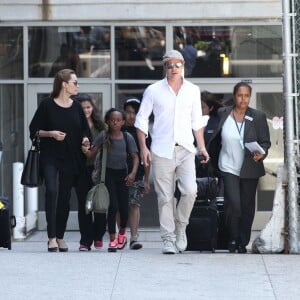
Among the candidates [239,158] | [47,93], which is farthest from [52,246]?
[47,93]

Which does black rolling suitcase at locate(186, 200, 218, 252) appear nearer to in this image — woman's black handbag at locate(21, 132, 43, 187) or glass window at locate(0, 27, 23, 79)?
woman's black handbag at locate(21, 132, 43, 187)

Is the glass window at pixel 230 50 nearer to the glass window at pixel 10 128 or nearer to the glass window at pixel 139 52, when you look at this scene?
the glass window at pixel 139 52

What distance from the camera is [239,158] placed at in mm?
9984

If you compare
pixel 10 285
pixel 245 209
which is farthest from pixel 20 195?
pixel 10 285

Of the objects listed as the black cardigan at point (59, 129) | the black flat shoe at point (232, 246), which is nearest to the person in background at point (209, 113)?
the black flat shoe at point (232, 246)

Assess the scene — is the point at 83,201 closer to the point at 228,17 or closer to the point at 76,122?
the point at 76,122

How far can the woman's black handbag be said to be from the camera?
9.87 meters

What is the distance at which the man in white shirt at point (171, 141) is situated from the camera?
9.51m

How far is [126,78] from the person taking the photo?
45.4 ft

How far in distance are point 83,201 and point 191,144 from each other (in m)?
1.40

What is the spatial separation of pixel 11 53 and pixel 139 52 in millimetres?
1792

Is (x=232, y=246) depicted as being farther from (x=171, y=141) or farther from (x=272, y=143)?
(x=272, y=143)

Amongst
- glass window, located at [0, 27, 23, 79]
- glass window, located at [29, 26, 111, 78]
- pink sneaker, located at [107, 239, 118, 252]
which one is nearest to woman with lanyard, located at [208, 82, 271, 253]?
pink sneaker, located at [107, 239, 118, 252]

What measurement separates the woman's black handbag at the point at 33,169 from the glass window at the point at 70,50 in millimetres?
4052
